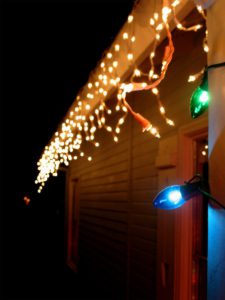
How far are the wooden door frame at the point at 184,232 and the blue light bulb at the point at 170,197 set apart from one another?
5.55 ft

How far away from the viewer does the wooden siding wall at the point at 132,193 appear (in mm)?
4109

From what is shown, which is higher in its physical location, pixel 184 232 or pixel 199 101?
pixel 199 101

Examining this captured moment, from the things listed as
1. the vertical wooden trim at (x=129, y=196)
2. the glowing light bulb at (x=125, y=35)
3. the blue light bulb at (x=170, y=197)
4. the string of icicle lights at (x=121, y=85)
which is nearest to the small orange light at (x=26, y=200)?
the string of icicle lights at (x=121, y=85)

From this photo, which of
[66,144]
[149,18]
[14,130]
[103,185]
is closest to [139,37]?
[149,18]

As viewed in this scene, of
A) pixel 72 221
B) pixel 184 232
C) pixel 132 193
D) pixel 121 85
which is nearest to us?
pixel 184 232

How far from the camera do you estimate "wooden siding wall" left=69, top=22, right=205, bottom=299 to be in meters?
4.11

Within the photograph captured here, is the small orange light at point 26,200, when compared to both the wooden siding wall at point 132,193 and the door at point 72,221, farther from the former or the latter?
the wooden siding wall at point 132,193

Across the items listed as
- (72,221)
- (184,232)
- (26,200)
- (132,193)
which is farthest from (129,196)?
(26,200)

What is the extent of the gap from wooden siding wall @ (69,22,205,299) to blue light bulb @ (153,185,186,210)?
1789mm

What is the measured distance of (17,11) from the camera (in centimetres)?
572

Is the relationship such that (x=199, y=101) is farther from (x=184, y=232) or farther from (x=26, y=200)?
(x=26, y=200)

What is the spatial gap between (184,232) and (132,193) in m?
1.81

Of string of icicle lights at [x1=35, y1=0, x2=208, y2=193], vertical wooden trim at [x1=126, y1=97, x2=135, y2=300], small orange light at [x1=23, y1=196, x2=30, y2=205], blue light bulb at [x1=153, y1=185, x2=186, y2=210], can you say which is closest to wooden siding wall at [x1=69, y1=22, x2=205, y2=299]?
vertical wooden trim at [x1=126, y1=97, x2=135, y2=300]

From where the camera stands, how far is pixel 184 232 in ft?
12.5
